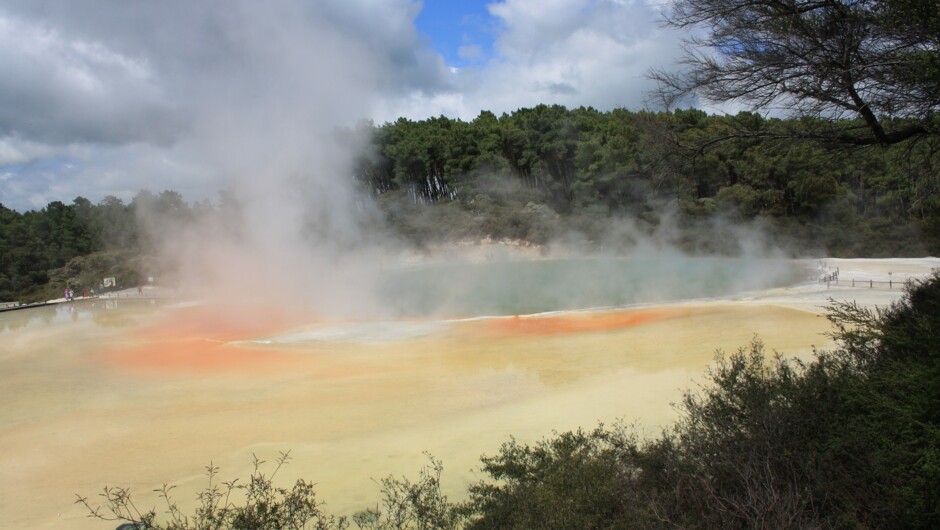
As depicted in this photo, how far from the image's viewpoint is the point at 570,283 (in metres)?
23.0

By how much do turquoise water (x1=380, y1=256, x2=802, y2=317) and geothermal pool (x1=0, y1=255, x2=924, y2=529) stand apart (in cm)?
180

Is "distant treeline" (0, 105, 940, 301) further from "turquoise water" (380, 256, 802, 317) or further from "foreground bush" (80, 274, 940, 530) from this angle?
"foreground bush" (80, 274, 940, 530)

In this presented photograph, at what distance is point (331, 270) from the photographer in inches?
1003

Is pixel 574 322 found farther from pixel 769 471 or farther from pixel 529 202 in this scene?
pixel 529 202

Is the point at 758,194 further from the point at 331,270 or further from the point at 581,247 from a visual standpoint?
the point at 331,270

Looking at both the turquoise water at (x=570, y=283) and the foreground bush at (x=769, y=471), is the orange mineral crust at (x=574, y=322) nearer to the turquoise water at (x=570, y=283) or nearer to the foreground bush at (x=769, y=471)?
the turquoise water at (x=570, y=283)

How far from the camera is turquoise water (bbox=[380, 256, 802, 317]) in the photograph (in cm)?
1777

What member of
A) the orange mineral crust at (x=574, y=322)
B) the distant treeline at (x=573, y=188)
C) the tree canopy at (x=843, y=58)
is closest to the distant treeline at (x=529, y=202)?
the distant treeline at (x=573, y=188)

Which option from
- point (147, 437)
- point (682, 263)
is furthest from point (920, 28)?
point (682, 263)

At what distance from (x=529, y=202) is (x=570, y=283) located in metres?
17.5

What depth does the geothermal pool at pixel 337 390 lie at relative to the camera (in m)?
6.31

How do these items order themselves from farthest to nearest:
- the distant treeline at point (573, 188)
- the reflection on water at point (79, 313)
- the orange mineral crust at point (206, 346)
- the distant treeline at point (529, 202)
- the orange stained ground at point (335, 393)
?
the distant treeline at point (529, 202), the distant treeline at point (573, 188), the reflection on water at point (79, 313), the orange mineral crust at point (206, 346), the orange stained ground at point (335, 393)

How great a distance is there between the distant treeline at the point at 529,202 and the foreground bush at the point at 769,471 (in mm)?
19630

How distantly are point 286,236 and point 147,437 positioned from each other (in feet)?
57.6
